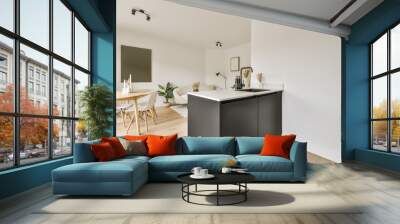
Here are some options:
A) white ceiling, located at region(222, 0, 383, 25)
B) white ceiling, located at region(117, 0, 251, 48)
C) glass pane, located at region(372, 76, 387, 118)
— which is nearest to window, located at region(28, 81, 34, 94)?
white ceiling, located at region(222, 0, 383, 25)

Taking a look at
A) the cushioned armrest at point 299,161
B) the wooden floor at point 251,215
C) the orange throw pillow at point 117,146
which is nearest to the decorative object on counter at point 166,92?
the orange throw pillow at point 117,146

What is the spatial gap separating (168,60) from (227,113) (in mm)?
7440

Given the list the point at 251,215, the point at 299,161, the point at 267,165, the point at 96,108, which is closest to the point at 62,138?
the point at 96,108

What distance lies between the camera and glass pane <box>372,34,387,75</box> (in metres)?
7.57

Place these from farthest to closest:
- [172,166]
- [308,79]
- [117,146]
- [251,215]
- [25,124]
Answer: [308,79], [117,146], [172,166], [25,124], [251,215]

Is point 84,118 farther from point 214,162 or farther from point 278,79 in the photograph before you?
point 278,79

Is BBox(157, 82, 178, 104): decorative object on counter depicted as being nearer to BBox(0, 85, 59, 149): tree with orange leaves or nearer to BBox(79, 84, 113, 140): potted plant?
BBox(79, 84, 113, 140): potted plant

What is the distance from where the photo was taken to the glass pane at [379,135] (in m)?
7.55

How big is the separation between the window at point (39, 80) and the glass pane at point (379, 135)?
571 centimetres

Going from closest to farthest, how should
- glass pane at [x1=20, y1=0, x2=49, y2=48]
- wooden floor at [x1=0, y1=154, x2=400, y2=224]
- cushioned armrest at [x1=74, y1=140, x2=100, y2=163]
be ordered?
wooden floor at [x1=0, y1=154, x2=400, y2=224], glass pane at [x1=20, y1=0, x2=49, y2=48], cushioned armrest at [x1=74, y1=140, x2=100, y2=163]

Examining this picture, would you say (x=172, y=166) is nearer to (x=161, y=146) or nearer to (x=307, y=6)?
(x=161, y=146)

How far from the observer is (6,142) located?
4457 millimetres

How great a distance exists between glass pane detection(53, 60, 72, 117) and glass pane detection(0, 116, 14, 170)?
142cm

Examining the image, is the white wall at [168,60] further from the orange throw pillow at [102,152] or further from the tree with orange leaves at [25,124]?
the orange throw pillow at [102,152]
